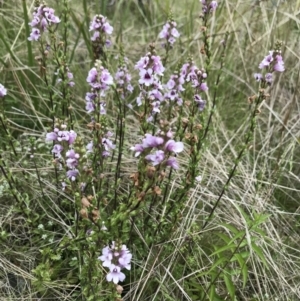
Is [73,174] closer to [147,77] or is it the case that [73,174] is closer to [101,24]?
[147,77]

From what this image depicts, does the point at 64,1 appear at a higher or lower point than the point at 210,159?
higher

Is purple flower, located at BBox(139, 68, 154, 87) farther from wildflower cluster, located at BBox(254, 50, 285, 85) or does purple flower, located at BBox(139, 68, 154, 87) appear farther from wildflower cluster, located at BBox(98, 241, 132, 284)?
wildflower cluster, located at BBox(98, 241, 132, 284)

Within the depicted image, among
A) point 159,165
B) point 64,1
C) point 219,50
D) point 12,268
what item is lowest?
point 12,268

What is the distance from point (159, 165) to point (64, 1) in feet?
3.94

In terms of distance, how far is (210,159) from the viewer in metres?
3.21

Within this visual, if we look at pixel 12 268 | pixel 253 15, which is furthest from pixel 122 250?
pixel 253 15

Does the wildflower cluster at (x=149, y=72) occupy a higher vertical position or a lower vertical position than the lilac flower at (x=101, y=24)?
lower

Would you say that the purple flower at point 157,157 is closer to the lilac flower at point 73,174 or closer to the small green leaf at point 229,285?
the lilac flower at point 73,174

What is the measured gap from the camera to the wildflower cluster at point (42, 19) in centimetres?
241

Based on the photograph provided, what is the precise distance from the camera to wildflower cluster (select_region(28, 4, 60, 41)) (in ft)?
7.89

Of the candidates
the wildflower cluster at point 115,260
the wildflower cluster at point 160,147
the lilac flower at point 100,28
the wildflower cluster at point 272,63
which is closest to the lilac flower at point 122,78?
the lilac flower at point 100,28

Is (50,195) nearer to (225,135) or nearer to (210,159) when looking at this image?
(210,159)

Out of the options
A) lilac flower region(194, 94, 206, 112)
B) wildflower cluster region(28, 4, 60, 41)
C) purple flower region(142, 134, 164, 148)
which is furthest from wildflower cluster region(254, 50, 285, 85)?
wildflower cluster region(28, 4, 60, 41)

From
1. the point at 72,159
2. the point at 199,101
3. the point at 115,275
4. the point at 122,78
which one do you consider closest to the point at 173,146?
the point at 72,159
